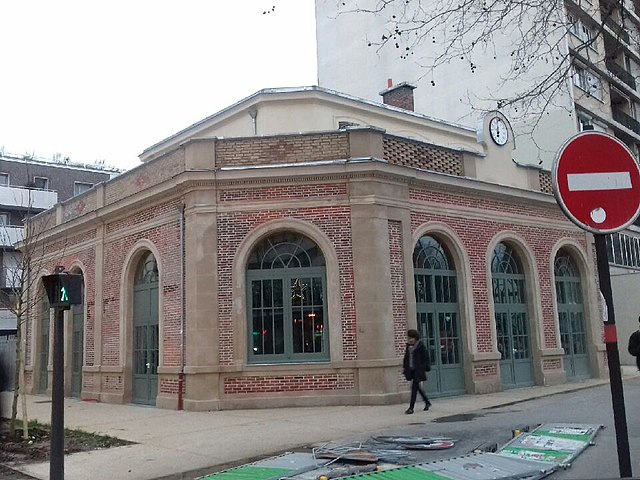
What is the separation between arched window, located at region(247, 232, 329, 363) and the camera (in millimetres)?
14180

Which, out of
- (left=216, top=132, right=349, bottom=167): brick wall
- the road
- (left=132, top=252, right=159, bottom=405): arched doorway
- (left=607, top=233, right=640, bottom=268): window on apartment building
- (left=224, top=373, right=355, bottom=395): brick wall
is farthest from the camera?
(left=607, top=233, right=640, bottom=268): window on apartment building

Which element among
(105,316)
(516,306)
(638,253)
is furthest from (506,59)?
(105,316)

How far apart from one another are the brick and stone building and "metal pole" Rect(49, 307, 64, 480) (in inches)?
256

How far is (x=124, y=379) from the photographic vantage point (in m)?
16.4

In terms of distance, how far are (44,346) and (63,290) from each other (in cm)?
1587

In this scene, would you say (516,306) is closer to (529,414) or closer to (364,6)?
(529,414)

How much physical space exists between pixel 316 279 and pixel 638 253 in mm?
21817

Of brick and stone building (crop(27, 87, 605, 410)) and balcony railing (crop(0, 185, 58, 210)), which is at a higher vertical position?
balcony railing (crop(0, 185, 58, 210))

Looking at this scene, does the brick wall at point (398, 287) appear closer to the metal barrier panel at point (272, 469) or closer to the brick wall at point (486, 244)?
the brick wall at point (486, 244)

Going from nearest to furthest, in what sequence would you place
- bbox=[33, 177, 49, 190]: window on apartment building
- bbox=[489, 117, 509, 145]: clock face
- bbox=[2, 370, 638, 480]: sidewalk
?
1. bbox=[2, 370, 638, 480]: sidewalk
2. bbox=[489, 117, 509, 145]: clock face
3. bbox=[33, 177, 49, 190]: window on apartment building

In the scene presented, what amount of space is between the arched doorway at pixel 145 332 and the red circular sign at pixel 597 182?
41.1 ft

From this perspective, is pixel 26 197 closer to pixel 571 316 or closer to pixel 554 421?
pixel 571 316

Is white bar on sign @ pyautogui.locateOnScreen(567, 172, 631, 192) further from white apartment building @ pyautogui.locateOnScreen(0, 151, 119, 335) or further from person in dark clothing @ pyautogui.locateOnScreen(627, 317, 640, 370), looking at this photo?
white apartment building @ pyautogui.locateOnScreen(0, 151, 119, 335)

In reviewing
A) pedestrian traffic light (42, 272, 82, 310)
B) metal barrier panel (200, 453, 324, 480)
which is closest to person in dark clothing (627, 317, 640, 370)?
metal barrier panel (200, 453, 324, 480)
